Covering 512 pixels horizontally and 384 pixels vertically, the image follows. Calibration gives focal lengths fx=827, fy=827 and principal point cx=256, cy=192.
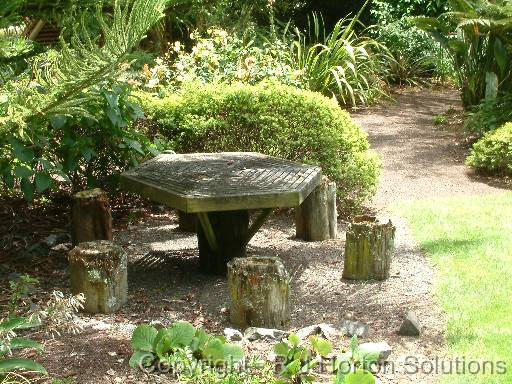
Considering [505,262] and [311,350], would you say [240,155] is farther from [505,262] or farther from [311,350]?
[311,350]

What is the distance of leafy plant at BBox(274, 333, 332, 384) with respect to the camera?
402cm

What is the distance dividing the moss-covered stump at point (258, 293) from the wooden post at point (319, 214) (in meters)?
2.27

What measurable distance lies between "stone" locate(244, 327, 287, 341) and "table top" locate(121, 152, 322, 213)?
Result: 1.05 metres

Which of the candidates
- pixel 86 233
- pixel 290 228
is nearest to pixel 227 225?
pixel 86 233

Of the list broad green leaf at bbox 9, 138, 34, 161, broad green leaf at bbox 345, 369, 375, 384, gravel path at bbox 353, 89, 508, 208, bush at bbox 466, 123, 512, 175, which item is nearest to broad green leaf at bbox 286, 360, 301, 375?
broad green leaf at bbox 345, 369, 375, 384

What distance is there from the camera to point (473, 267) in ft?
20.5

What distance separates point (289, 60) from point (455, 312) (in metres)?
8.69

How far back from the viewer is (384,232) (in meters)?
6.02

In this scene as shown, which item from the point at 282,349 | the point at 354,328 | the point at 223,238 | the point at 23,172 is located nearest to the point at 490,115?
the point at 223,238

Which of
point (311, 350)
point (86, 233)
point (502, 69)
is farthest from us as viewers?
point (502, 69)

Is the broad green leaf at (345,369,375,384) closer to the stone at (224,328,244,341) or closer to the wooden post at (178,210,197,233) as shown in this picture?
the stone at (224,328,244,341)

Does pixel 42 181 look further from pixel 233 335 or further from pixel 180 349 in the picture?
pixel 180 349

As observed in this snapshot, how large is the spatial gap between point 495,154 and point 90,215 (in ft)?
18.3

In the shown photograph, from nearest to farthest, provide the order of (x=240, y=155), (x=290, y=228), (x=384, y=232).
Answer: (x=384, y=232) → (x=240, y=155) → (x=290, y=228)
